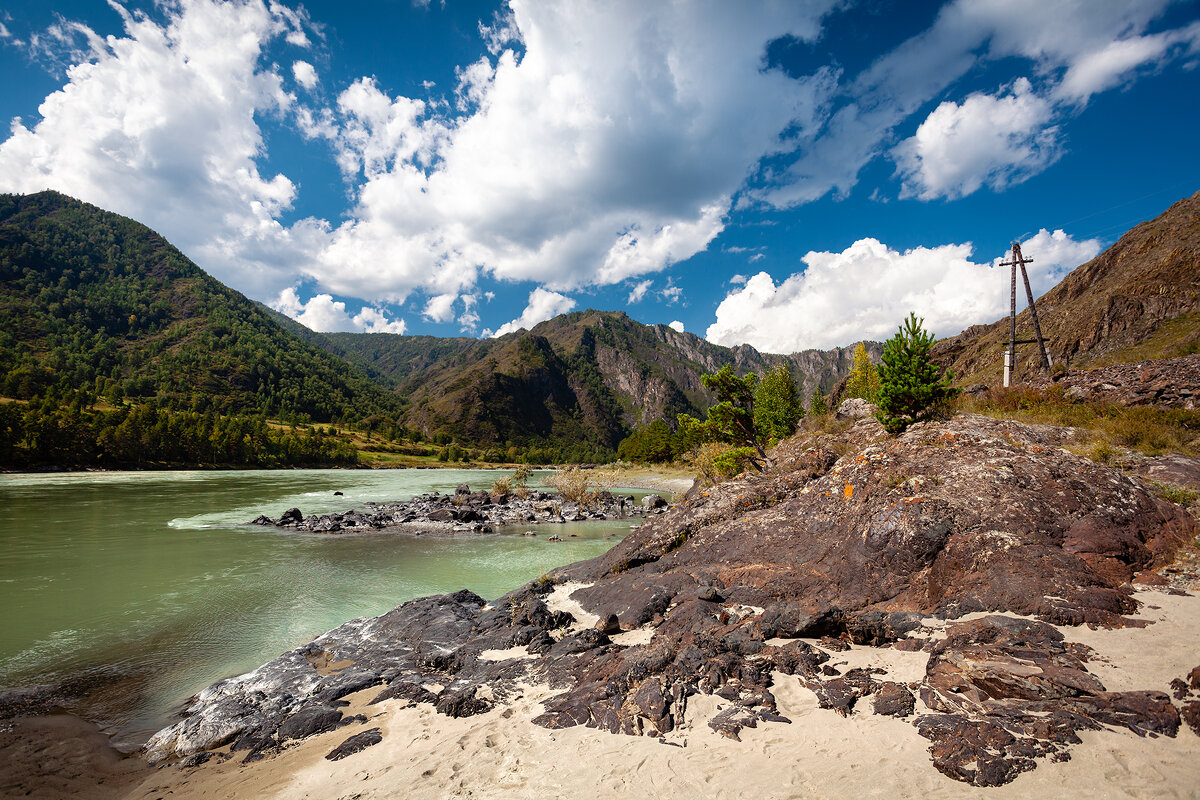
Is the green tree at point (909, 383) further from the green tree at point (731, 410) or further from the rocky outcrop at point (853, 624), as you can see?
the green tree at point (731, 410)

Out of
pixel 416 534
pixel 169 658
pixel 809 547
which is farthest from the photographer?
pixel 416 534

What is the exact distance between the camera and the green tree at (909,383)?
15.8 meters

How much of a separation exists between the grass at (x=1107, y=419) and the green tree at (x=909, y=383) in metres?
3.93

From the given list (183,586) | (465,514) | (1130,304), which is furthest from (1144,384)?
(1130,304)

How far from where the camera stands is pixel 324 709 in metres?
8.34

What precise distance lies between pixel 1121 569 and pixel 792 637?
5318mm

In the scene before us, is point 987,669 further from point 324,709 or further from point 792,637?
point 324,709

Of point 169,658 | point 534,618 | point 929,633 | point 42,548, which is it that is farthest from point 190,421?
point 929,633

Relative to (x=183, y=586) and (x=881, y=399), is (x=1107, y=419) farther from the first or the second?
(x=183, y=586)

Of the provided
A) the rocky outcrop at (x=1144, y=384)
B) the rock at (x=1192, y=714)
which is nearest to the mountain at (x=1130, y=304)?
the rocky outcrop at (x=1144, y=384)

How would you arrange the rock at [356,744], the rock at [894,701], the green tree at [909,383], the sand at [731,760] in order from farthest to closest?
the green tree at [909,383], the rock at [356,744], the rock at [894,701], the sand at [731,760]

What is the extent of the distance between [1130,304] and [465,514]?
221 ft

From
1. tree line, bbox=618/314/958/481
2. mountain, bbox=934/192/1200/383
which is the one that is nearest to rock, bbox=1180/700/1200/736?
tree line, bbox=618/314/958/481

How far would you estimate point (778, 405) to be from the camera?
64812 mm
